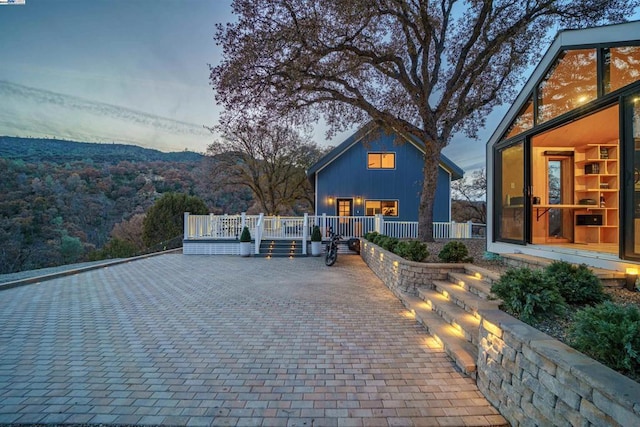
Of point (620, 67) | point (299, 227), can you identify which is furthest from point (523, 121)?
point (299, 227)

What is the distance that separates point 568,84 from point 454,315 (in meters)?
3.93

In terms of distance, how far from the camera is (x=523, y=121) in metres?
5.11

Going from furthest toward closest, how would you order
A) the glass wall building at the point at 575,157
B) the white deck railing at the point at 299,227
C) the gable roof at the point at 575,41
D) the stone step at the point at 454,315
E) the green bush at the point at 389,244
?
the white deck railing at the point at 299,227 < the green bush at the point at 389,244 < the gable roof at the point at 575,41 < the glass wall building at the point at 575,157 < the stone step at the point at 454,315

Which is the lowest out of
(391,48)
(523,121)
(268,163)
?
(523,121)

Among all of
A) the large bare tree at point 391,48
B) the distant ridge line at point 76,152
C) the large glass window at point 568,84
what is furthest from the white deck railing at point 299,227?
the distant ridge line at point 76,152

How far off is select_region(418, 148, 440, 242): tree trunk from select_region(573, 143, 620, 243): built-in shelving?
295 centimetres

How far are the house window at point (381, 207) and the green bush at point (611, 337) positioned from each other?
1245 centimetres

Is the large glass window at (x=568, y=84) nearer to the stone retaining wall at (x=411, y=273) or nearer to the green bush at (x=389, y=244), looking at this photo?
the stone retaining wall at (x=411, y=273)

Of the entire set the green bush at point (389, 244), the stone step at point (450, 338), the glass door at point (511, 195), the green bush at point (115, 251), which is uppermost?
the glass door at point (511, 195)

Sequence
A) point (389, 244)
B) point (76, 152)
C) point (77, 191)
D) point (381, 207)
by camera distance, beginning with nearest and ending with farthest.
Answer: point (389, 244) < point (381, 207) < point (77, 191) < point (76, 152)

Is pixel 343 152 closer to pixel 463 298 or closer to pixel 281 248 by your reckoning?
pixel 281 248

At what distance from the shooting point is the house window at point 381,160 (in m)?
14.3

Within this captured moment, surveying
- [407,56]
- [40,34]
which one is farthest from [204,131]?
[407,56]

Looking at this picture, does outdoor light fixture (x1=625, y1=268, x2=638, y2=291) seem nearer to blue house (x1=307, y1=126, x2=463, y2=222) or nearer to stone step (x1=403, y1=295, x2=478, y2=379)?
stone step (x1=403, y1=295, x2=478, y2=379)
